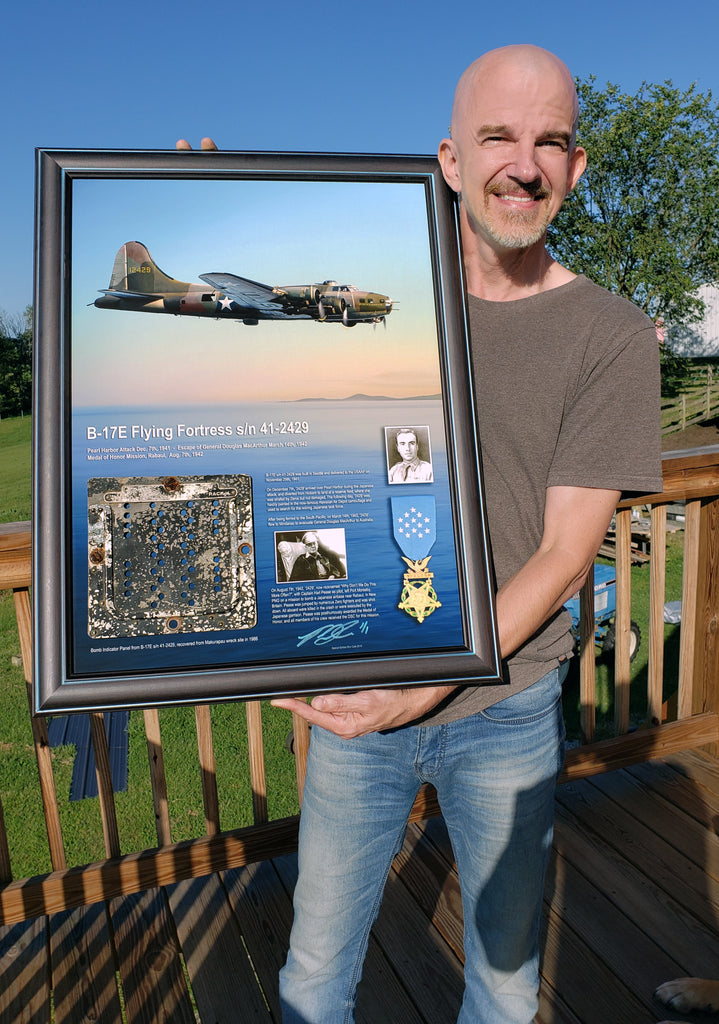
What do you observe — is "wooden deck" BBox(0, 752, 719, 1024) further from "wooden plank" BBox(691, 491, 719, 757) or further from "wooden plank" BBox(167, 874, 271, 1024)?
"wooden plank" BBox(691, 491, 719, 757)

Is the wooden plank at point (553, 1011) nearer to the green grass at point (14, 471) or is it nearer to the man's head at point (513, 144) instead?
the man's head at point (513, 144)

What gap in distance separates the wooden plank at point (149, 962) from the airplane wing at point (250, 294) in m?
1.80

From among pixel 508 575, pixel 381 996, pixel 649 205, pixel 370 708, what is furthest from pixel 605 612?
pixel 649 205

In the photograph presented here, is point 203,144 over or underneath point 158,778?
over

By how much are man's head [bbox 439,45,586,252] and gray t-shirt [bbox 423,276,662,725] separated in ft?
0.50

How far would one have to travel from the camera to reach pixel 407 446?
1.21m

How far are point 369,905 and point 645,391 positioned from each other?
1.08 meters

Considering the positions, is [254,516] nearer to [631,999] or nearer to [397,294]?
[397,294]

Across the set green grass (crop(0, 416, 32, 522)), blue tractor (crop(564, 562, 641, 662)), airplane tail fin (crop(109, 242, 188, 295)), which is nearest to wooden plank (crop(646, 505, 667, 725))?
airplane tail fin (crop(109, 242, 188, 295))

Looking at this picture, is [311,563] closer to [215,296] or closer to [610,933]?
[215,296]

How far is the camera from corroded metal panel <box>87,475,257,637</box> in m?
1.13

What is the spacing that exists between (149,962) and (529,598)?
1.63 m

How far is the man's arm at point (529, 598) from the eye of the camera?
1290 millimetres
